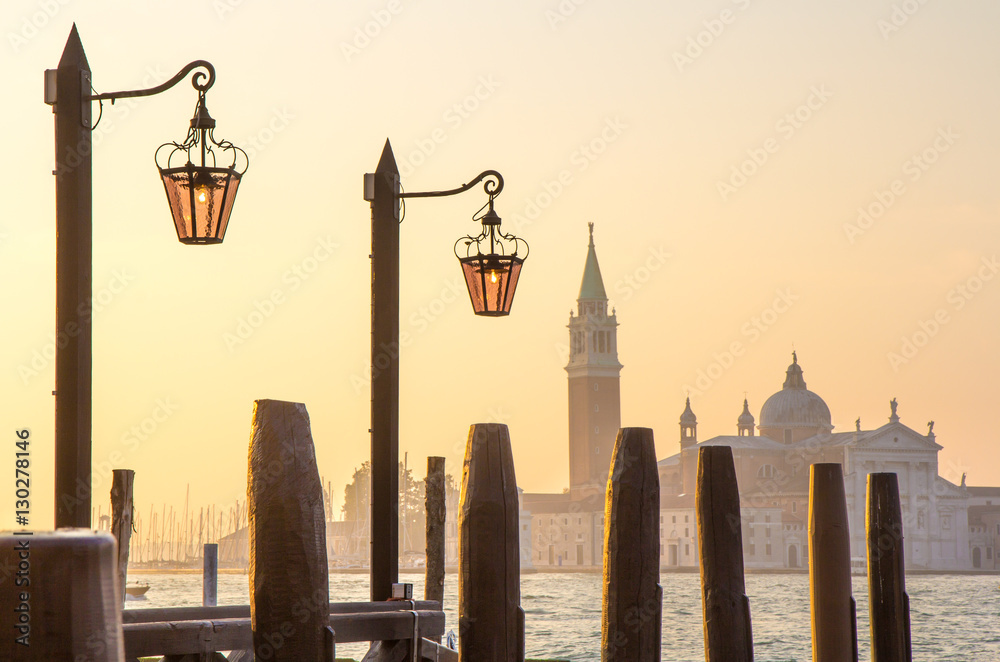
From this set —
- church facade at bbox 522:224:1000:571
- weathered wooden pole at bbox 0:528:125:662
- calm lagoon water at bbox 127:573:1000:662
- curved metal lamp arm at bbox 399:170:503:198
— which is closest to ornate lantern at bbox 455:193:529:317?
curved metal lamp arm at bbox 399:170:503:198

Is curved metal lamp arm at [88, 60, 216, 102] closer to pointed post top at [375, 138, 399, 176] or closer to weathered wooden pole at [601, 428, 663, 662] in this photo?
pointed post top at [375, 138, 399, 176]

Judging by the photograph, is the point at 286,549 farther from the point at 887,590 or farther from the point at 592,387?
the point at 592,387

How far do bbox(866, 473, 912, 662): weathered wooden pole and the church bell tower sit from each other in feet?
242

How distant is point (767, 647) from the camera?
29.6 meters

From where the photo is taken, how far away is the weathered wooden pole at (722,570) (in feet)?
18.4

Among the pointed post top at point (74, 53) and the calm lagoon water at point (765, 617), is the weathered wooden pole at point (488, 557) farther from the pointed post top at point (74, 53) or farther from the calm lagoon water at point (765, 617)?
the calm lagoon water at point (765, 617)

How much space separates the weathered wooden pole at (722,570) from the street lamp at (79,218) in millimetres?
2630

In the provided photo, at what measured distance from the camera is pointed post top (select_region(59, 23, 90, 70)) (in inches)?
150

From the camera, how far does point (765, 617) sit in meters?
42.4

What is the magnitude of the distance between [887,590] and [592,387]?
7747 cm

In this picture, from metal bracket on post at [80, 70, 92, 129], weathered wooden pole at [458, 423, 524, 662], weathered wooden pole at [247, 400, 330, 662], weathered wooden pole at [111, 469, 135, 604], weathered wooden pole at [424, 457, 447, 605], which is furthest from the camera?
weathered wooden pole at [424, 457, 447, 605]

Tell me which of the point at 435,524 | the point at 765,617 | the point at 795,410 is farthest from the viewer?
the point at 795,410

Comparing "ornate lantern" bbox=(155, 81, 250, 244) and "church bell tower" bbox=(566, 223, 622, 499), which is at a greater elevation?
"church bell tower" bbox=(566, 223, 622, 499)

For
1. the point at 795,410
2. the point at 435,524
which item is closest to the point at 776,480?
the point at 795,410
